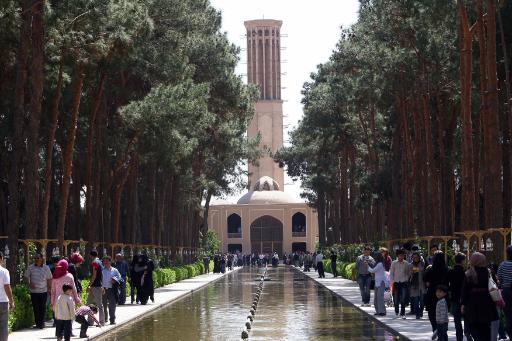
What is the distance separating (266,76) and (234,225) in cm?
2017

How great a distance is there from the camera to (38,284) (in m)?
19.0

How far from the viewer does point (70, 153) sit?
28344 mm

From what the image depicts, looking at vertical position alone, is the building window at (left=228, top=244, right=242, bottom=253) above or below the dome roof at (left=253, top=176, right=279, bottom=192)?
below

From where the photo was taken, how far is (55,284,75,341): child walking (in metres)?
15.9

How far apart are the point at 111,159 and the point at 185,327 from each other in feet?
56.7

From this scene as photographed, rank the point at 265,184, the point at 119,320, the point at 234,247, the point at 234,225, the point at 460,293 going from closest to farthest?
the point at 460,293, the point at 119,320, the point at 234,247, the point at 234,225, the point at 265,184

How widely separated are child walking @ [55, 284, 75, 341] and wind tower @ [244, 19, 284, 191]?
107706mm

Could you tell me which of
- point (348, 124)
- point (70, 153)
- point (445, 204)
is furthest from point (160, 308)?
point (348, 124)

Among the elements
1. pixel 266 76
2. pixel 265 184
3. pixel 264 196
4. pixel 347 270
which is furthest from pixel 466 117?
pixel 266 76

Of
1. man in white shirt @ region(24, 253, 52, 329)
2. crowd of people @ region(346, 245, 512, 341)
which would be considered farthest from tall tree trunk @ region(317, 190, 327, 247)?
→ man in white shirt @ region(24, 253, 52, 329)

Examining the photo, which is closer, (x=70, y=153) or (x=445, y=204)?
(x=70, y=153)

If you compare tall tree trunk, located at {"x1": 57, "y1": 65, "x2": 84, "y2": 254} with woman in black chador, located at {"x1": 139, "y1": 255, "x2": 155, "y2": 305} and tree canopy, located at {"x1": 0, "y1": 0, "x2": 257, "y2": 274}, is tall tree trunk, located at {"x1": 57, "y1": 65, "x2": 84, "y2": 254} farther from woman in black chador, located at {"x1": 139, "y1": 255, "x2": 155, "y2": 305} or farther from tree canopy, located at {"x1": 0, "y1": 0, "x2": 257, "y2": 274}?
woman in black chador, located at {"x1": 139, "y1": 255, "x2": 155, "y2": 305}

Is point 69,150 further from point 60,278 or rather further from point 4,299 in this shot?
point 4,299

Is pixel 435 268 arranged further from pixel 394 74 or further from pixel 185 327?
pixel 394 74
